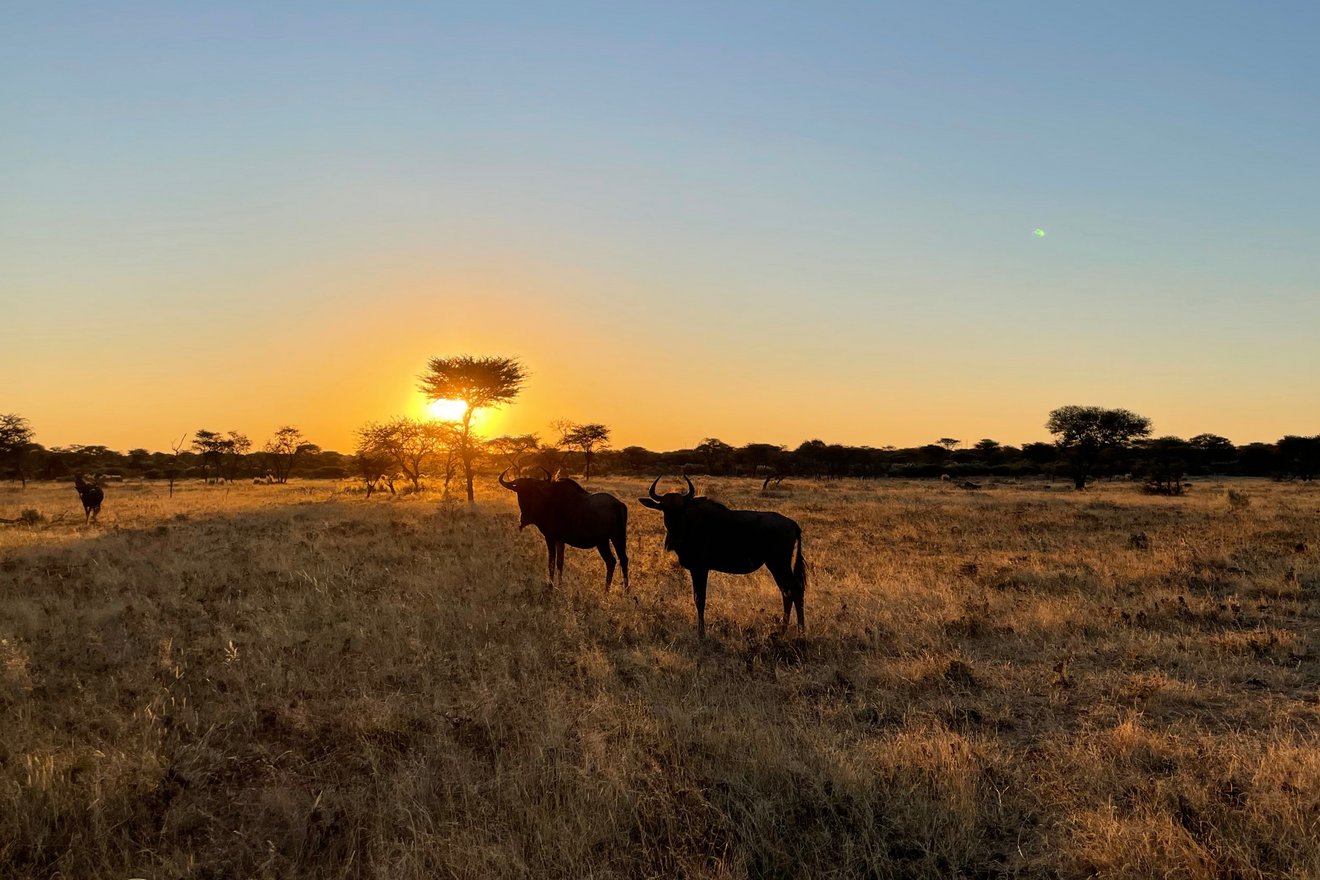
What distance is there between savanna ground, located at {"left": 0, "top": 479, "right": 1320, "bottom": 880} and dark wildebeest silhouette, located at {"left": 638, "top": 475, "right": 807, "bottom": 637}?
0.78 metres

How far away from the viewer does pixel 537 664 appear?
7.85 metres

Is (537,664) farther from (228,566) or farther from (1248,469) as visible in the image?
(1248,469)

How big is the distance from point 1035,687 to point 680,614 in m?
4.90

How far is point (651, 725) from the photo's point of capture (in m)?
5.86

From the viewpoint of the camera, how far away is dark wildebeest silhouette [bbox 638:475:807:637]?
9766 millimetres

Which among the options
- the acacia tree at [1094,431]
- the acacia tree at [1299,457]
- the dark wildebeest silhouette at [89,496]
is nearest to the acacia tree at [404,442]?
the dark wildebeest silhouette at [89,496]

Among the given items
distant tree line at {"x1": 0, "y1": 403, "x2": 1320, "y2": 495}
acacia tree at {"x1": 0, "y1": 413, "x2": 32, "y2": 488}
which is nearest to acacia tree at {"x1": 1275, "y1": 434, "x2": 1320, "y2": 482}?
distant tree line at {"x1": 0, "y1": 403, "x2": 1320, "y2": 495}

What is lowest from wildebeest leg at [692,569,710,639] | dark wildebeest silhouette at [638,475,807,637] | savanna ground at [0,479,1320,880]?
savanna ground at [0,479,1320,880]

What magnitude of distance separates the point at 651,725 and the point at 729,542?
425cm

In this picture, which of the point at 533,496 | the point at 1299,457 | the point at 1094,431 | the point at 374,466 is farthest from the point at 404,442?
the point at 1299,457

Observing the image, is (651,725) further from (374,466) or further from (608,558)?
(374,466)

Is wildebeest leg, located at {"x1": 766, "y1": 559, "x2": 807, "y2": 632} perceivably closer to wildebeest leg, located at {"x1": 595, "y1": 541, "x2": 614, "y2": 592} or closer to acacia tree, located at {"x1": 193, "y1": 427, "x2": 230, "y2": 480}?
wildebeest leg, located at {"x1": 595, "y1": 541, "x2": 614, "y2": 592}

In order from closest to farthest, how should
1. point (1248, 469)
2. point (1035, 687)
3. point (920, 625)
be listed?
point (1035, 687), point (920, 625), point (1248, 469)

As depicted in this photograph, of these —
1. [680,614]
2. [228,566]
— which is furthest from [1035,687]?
[228,566]
